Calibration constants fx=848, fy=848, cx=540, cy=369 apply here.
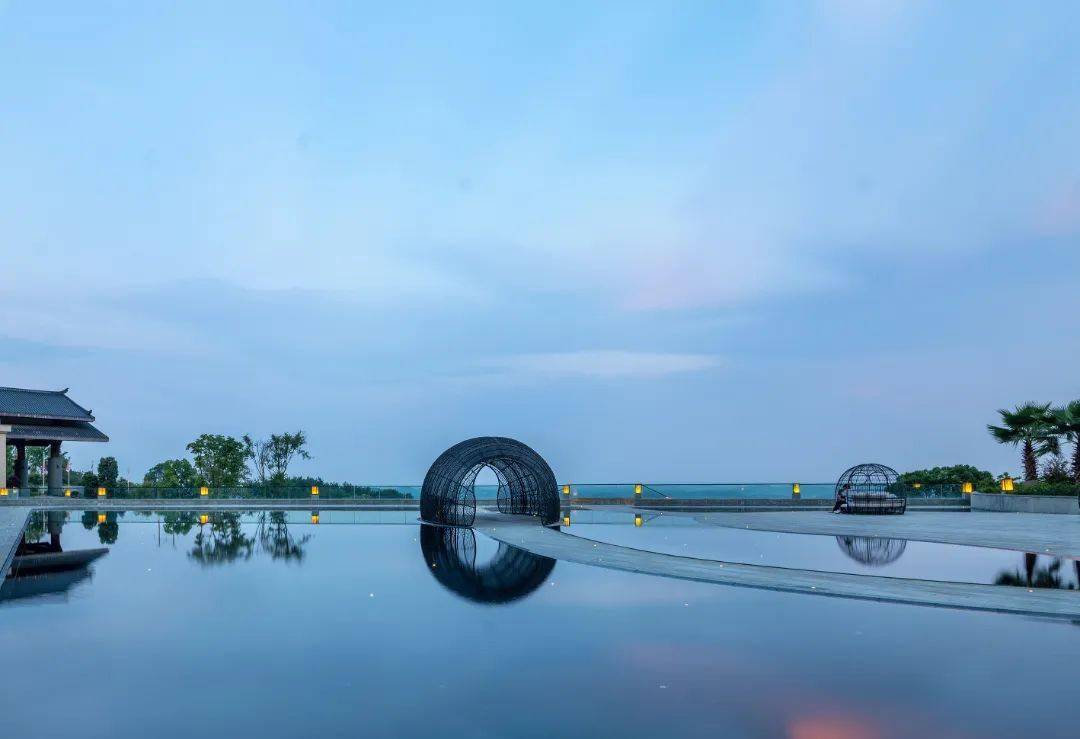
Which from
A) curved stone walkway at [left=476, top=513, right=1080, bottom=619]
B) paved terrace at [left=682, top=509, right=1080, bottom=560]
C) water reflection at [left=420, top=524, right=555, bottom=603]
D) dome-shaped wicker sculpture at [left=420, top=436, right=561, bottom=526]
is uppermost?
dome-shaped wicker sculpture at [left=420, top=436, right=561, bottom=526]

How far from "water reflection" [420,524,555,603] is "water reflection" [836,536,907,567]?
745 cm

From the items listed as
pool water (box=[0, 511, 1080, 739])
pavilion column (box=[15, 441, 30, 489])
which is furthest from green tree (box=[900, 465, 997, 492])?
pavilion column (box=[15, 441, 30, 489])

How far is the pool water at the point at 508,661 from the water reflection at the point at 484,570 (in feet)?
0.43

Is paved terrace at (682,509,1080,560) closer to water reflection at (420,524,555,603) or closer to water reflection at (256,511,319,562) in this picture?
water reflection at (420,524,555,603)

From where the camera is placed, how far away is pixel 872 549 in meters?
22.0

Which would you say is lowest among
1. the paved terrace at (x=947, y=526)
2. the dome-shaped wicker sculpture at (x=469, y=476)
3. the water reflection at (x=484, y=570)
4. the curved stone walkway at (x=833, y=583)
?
the paved terrace at (x=947, y=526)

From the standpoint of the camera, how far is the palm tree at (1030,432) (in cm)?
3950

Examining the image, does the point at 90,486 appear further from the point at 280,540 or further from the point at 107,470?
the point at 280,540

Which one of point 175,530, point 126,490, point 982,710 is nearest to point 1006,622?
point 982,710

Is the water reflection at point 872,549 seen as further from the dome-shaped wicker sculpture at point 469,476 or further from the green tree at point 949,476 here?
the green tree at point 949,476

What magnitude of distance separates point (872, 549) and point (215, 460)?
39.5 m

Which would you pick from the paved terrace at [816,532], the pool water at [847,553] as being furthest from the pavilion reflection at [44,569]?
the pool water at [847,553]

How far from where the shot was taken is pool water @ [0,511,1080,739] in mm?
7445

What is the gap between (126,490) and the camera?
48219mm
